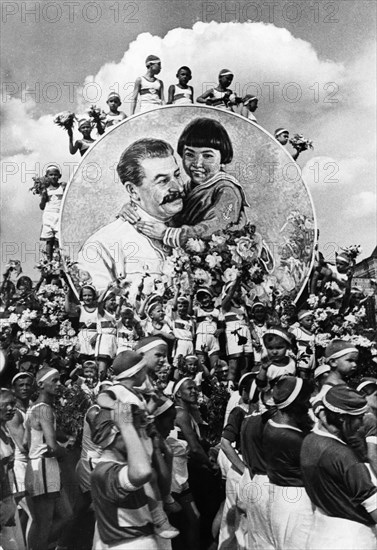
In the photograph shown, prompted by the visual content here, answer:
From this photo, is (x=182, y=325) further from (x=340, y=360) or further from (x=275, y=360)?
(x=340, y=360)

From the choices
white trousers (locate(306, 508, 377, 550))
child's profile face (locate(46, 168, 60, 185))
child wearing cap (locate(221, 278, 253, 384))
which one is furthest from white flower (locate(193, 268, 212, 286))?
white trousers (locate(306, 508, 377, 550))

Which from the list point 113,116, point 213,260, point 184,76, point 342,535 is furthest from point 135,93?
point 342,535

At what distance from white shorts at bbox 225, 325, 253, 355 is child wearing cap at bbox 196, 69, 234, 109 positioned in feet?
4.71

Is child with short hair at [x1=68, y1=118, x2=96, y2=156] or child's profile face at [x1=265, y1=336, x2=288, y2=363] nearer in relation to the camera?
child's profile face at [x1=265, y1=336, x2=288, y2=363]

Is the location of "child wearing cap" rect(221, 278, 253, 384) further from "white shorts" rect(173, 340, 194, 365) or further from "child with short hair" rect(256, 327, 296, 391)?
"white shorts" rect(173, 340, 194, 365)

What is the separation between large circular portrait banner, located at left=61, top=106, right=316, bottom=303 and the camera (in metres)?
6.04

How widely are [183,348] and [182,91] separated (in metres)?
1.63

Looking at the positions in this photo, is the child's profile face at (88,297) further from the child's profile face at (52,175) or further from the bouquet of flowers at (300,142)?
the bouquet of flowers at (300,142)

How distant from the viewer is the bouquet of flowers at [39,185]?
237 inches

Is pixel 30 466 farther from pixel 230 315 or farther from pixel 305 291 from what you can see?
pixel 305 291

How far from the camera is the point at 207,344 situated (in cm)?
596

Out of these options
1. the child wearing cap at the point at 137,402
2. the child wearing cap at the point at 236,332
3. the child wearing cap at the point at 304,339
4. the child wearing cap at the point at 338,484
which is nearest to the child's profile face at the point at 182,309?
the child wearing cap at the point at 236,332

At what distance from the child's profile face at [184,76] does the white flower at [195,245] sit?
1000 mm

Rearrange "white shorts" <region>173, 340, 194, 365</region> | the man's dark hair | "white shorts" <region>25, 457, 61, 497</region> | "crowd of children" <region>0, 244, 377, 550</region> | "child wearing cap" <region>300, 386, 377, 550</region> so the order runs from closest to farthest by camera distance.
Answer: "child wearing cap" <region>300, 386, 377, 550</region> → "crowd of children" <region>0, 244, 377, 550</region> → "white shorts" <region>25, 457, 61, 497</region> → "white shorts" <region>173, 340, 194, 365</region> → the man's dark hair
